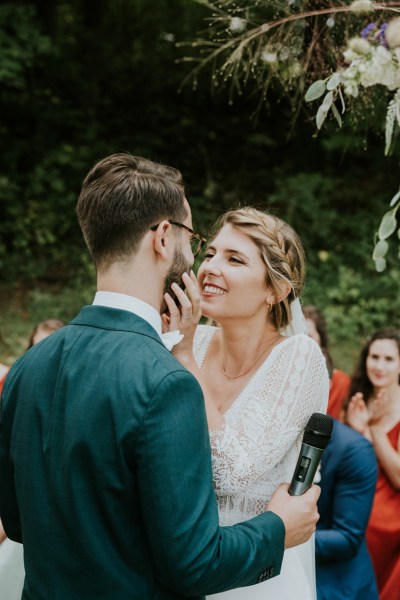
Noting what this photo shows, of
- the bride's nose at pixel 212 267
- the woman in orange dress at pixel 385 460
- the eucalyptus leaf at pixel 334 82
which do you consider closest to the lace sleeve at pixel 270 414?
the bride's nose at pixel 212 267

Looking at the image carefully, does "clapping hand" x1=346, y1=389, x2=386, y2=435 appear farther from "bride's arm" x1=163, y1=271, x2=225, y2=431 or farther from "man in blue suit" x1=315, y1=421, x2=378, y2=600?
"bride's arm" x1=163, y1=271, x2=225, y2=431

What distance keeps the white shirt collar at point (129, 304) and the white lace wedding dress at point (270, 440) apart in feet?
1.92

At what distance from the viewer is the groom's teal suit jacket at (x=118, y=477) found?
60.3 inches

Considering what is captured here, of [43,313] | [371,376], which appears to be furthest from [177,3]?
[371,376]

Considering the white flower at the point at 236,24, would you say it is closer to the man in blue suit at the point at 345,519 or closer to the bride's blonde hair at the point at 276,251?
the bride's blonde hair at the point at 276,251

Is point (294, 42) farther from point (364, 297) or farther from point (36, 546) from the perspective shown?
point (364, 297)

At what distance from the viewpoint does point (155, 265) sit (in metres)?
1.76

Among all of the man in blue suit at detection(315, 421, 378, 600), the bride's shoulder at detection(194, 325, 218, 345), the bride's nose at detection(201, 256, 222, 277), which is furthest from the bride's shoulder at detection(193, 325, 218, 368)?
the man in blue suit at detection(315, 421, 378, 600)

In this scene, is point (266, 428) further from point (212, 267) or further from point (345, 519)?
point (345, 519)

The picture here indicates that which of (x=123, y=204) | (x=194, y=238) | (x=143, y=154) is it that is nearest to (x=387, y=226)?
(x=194, y=238)

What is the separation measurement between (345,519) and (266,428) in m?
1.24

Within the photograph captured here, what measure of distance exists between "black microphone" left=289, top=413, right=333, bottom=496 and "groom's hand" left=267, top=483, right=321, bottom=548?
0.02m

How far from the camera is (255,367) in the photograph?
2506 millimetres

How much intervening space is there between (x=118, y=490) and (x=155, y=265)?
0.57 metres
